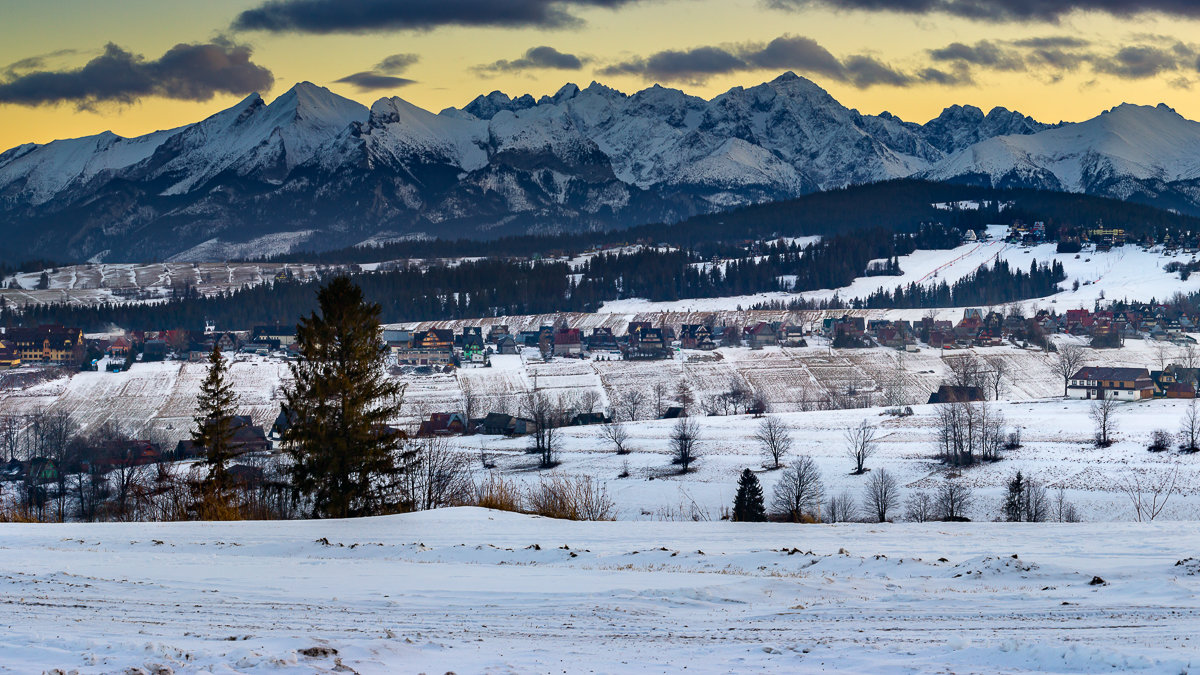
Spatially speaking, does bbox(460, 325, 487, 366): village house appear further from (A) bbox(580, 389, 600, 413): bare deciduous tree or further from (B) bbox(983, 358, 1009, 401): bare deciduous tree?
(B) bbox(983, 358, 1009, 401): bare deciduous tree

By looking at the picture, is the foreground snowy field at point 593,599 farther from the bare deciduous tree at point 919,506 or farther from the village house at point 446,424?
the village house at point 446,424

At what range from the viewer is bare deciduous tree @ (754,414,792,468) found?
64.3 metres

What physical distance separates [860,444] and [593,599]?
55.7 meters

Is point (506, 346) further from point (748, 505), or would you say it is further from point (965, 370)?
point (748, 505)

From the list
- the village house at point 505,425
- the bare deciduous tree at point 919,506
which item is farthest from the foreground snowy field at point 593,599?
the village house at point 505,425

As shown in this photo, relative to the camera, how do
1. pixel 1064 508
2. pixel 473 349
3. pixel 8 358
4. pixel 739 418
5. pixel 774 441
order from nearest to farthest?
1. pixel 1064 508
2. pixel 774 441
3. pixel 739 418
4. pixel 8 358
5. pixel 473 349

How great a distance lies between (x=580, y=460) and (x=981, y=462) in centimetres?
2530

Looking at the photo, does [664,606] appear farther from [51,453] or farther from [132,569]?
[51,453]

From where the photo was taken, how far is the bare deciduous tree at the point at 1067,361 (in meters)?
106

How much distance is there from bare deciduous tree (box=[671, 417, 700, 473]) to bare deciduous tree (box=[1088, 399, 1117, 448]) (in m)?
25.7

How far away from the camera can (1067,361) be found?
110125 mm

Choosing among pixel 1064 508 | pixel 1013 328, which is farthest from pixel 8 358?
pixel 1013 328

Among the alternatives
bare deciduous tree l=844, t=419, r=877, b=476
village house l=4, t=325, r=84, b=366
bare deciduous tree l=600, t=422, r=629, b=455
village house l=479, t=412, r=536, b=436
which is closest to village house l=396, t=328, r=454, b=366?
village house l=4, t=325, r=84, b=366

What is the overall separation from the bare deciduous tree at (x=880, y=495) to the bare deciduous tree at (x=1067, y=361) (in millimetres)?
55498
